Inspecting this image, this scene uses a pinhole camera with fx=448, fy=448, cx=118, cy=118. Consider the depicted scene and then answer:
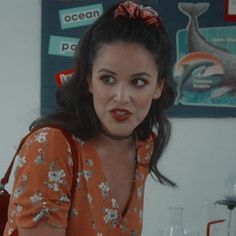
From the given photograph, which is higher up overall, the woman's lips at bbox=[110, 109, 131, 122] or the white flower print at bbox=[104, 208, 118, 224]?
the woman's lips at bbox=[110, 109, 131, 122]

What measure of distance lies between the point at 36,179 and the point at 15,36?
1.27 m

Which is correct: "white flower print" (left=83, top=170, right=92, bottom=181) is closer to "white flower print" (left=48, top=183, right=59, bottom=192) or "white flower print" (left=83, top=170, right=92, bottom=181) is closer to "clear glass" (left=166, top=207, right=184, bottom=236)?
"white flower print" (left=48, top=183, right=59, bottom=192)

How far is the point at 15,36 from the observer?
2.00 meters

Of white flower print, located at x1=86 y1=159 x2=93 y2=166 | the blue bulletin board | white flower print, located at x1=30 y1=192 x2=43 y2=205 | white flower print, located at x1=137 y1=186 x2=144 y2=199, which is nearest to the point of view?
white flower print, located at x1=30 y1=192 x2=43 y2=205

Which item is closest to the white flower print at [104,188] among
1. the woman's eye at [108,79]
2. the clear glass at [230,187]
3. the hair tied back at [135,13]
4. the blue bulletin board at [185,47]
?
the woman's eye at [108,79]

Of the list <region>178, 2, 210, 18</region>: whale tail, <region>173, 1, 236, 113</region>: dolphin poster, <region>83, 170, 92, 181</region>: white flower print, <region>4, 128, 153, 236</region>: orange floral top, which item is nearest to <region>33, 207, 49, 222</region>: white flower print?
<region>4, 128, 153, 236</region>: orange floral top

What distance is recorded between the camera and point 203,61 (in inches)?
79.2

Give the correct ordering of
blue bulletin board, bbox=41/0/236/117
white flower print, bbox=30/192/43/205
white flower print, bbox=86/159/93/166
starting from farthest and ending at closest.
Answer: blue bulletin board, bbox=41/0/236/117 < white flower print, bbox=86/159/93/166 < white flower print, bbox=30/192/43/205

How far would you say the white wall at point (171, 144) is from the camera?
2.00m

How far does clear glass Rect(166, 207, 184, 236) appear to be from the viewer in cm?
197

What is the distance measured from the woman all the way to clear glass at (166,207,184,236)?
0.94 meters

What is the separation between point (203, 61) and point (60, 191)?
130 cm

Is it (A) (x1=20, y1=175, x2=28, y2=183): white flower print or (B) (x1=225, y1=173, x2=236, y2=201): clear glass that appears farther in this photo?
(B) (x1=225, y1=173, x2=236, y2=201): clear glass

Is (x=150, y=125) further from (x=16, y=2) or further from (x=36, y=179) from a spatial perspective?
(x=16, y=2)
